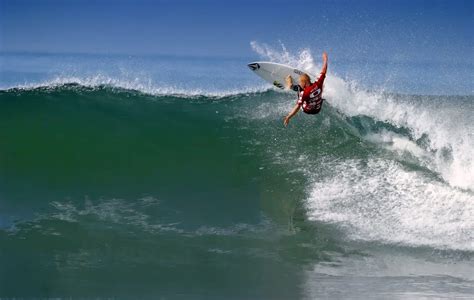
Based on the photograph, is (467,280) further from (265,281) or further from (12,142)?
(12,142)

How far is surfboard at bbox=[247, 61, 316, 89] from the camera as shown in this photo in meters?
10.6

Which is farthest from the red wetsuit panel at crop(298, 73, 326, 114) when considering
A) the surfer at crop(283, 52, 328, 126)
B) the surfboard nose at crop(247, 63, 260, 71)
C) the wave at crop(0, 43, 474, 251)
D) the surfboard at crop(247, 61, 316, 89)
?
the surfboard nose at crop(247, 63, 260, 71)

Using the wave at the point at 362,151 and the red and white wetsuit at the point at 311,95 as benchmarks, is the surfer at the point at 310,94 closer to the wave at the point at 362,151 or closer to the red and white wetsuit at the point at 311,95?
the red and white wetsuit at the point at 311,95

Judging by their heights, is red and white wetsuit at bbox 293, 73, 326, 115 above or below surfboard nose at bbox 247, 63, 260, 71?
below

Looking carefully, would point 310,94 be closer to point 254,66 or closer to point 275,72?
point 275,72

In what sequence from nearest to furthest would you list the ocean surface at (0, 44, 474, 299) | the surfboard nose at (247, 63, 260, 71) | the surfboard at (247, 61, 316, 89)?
1. the ocean surface at (0, 44, 474, 299)
2. the surfboard at (247, 61, 316, 89)
3. the surfboard nose at (247, 63, 260, 71)

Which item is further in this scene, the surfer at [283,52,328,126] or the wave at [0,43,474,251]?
the surfer at [283,52,328,126]

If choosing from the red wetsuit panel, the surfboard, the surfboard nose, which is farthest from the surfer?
the surfboard nose

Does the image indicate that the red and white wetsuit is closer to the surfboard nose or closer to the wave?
the wave

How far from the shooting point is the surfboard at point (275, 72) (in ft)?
34.9

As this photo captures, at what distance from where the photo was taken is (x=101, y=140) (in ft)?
35.3

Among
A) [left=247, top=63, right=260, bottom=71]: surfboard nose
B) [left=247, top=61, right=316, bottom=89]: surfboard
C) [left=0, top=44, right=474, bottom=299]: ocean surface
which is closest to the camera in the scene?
[left=0, top=44, right=474, bottom=299]: ocean surface

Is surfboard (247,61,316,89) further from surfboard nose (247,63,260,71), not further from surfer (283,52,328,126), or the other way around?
surfer (283,52,328,126)

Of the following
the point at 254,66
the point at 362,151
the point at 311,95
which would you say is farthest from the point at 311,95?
the point at 254,66
